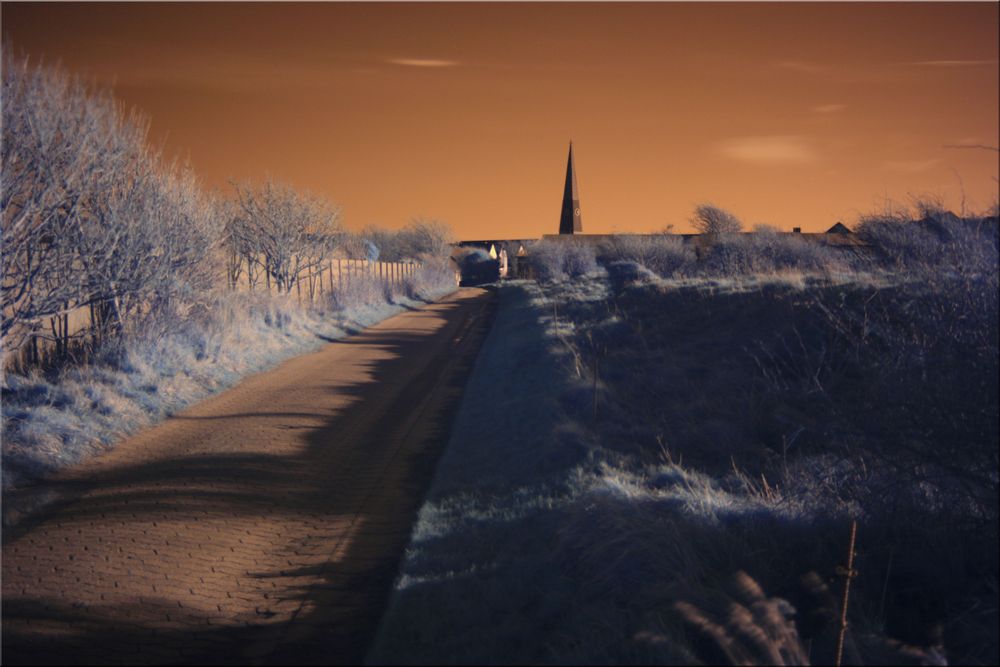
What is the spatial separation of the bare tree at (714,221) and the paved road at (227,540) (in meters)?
43.5

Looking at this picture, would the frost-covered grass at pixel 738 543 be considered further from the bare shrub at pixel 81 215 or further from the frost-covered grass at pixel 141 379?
the bare shrub at pixel 81 215

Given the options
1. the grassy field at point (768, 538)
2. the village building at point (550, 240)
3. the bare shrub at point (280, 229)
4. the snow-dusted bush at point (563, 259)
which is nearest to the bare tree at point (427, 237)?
the village building at point (550, 240)

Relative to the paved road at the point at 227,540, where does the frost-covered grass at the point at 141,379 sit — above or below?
above

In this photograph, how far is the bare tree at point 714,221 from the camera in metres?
51.3

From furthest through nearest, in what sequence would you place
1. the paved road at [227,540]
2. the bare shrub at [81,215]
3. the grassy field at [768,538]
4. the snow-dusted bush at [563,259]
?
the snow-dusted bush at [563,259]
the bare shrub at [81,215]
the paved road at [227,540]
the grassy field at [768,538]

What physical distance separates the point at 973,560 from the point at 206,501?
21.3 ft

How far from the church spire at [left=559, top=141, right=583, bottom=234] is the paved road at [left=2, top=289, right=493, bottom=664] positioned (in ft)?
291

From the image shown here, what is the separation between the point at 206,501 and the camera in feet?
24.0

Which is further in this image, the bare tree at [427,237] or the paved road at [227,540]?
the bare tree at [427,237]

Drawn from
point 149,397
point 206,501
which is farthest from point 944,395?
point 149,397

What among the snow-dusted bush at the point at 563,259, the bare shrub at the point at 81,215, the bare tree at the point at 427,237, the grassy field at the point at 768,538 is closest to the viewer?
the grassy field at the point at 768,538

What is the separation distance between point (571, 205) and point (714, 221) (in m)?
48.2

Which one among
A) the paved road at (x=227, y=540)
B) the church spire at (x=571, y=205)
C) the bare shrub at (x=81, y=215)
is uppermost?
the church spire at (x=571, y=205)

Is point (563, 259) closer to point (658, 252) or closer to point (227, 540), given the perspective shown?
point (658, 252)
